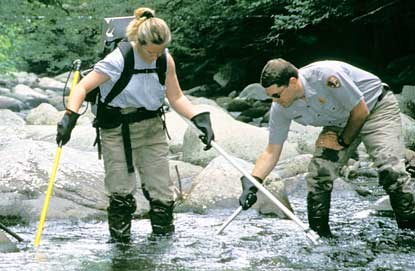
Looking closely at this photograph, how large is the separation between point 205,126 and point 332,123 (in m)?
1.02

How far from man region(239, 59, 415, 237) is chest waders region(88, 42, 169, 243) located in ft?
2.82

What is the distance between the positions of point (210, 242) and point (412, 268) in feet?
6.10

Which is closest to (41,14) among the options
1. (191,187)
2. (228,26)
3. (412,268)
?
(228,26)

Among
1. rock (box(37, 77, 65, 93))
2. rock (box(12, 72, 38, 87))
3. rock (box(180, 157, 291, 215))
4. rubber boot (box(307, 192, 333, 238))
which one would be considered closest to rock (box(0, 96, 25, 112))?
rock (box(37, 77, 65, 93))

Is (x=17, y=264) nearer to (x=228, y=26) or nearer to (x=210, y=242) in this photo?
(x=210, y=242)

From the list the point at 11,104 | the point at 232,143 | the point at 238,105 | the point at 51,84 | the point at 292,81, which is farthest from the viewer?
the point at 51,84

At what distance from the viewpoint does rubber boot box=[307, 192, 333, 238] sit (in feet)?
22.3

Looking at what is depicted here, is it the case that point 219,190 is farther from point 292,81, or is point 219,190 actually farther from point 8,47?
point 8,47

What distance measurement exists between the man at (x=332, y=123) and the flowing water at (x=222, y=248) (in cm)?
38

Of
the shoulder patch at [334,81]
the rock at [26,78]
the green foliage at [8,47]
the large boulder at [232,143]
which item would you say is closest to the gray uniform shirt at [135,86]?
the shoulder patch at [334,81]

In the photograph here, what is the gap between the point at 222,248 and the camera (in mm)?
6730

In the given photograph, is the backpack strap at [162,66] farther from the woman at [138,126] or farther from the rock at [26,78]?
the rock at [26,78]

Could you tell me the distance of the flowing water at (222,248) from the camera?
6.02m

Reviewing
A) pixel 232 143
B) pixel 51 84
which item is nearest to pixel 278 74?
pixel 232 143
